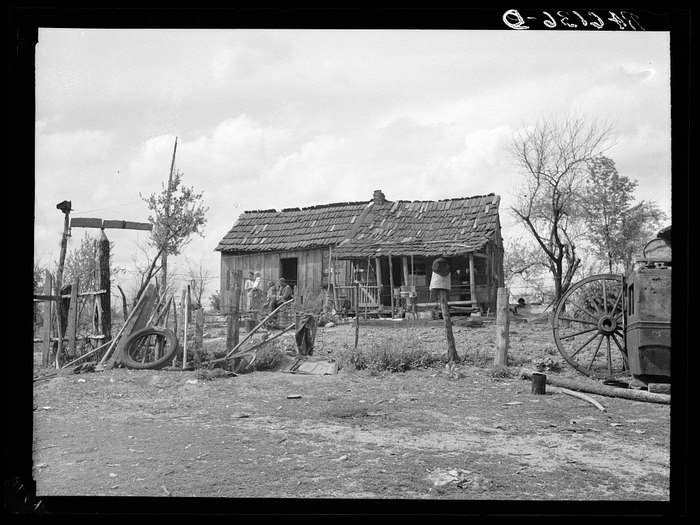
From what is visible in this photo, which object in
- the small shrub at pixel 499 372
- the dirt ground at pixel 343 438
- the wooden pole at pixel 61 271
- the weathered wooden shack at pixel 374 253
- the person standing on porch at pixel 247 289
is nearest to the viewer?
the dirt ground at pixel 343 438

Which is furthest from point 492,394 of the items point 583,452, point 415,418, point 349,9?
point 349,9

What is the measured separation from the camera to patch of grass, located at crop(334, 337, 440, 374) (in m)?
7.48

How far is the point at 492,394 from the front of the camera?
21.6 ft

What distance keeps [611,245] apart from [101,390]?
6.16 m

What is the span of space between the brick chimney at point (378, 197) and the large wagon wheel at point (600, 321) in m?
2.56

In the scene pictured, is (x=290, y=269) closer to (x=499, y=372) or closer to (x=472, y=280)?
(x=472, y=280)

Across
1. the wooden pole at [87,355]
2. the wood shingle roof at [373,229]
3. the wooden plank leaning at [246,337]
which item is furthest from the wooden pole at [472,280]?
the wooden pole at [87,355]

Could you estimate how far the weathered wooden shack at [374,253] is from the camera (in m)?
8.80

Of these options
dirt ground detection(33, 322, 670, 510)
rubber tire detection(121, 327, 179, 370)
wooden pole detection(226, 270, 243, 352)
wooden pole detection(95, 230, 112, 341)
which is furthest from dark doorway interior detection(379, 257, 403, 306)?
wooden pole detection(95, 230, 112, 341)

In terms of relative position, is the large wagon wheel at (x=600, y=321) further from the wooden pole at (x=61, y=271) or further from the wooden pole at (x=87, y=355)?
the wooden pole at (x=87, y=355)

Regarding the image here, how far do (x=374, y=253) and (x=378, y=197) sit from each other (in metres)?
2.77
